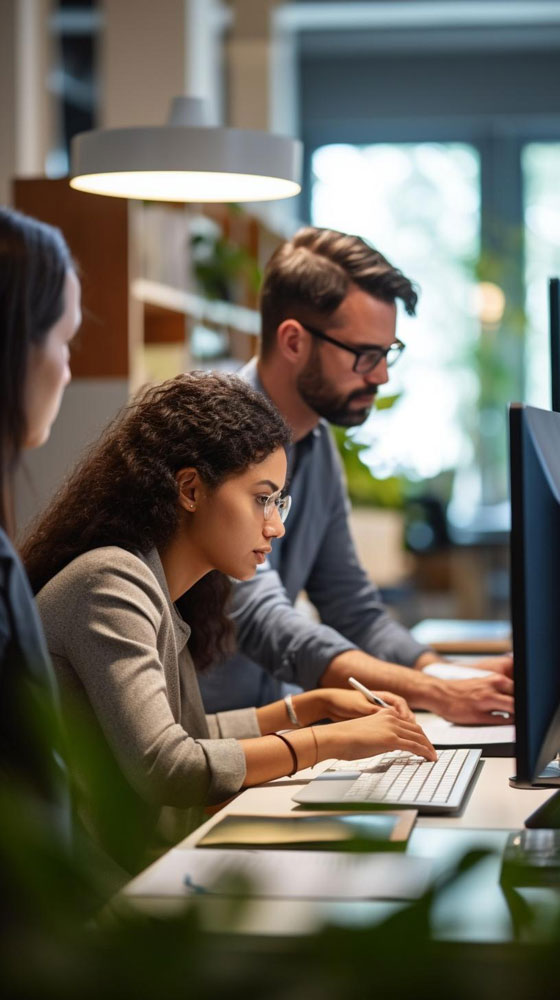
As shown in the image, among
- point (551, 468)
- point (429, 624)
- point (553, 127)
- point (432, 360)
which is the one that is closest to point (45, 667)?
point (551, 468)

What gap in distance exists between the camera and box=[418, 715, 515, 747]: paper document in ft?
5.89

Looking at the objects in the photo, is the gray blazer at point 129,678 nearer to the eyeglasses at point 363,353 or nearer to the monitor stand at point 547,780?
the monitor stand at point 547,780

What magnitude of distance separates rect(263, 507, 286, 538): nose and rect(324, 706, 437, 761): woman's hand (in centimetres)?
26

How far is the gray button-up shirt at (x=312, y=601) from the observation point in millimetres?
2006

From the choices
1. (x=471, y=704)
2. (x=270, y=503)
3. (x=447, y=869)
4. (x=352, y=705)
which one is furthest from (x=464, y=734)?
(x=447, y=869)

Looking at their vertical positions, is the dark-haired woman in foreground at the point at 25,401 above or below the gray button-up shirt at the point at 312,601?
above

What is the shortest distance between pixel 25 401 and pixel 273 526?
0.53 m

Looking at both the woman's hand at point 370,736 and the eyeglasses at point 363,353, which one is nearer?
the woman's hand at point 370,736

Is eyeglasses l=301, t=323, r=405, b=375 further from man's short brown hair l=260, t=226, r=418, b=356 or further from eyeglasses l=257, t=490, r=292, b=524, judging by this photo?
eyeglasses l=257, t=490, r=292, b=524

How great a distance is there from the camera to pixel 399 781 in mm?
1499

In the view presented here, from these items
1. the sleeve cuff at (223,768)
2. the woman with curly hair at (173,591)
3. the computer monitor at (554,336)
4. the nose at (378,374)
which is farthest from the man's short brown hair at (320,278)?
the sleeve cuff at (223,768)

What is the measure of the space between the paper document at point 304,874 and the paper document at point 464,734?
0.61 meters

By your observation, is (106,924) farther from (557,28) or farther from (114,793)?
(557,28)

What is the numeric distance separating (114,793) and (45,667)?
565mm
